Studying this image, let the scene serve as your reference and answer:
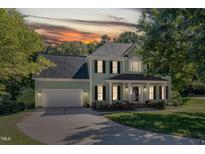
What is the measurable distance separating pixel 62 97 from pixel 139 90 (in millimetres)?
7789

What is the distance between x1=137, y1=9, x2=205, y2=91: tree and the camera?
12344mm

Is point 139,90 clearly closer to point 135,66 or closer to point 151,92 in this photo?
point 151,92

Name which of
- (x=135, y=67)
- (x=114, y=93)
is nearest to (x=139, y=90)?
(x=135, y=67)

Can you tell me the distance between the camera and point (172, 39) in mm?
13891

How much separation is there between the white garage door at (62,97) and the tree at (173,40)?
9.31 metres

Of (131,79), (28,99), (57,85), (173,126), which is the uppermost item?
(131,79)

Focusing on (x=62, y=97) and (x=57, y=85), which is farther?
(x=57, y=85)

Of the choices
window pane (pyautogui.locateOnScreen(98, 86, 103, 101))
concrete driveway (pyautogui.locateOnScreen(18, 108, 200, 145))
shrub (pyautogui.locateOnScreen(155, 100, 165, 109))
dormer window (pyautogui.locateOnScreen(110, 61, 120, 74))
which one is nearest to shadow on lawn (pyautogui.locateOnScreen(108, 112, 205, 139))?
concrete driveway (pyautogui.locateOnScreen(18, 108, 200, 145))

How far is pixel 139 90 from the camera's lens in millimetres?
25172

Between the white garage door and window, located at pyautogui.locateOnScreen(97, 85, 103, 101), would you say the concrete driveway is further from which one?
window, located at pyautogui.locateOnScreen(97, 85, 103, 101)

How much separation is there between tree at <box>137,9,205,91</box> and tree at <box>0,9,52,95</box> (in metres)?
7.03
